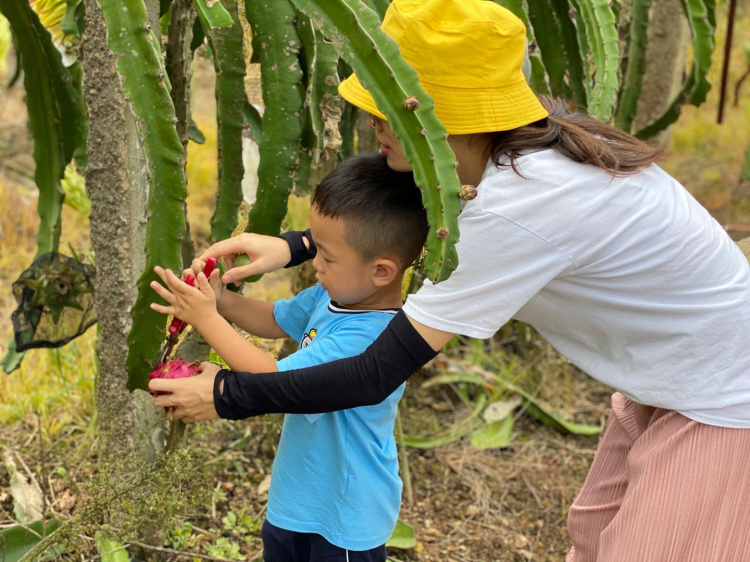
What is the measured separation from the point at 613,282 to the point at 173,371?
2.63 feet

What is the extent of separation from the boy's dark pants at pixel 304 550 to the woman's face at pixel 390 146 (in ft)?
2.41

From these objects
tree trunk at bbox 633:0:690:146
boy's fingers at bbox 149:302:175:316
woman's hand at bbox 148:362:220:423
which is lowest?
tree trunk at bbox 633:0:690:146

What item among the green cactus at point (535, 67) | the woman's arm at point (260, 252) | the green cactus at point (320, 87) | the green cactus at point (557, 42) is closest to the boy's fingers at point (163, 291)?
the woman's arm at point (260, 252)

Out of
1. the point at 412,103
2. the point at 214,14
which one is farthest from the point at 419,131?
the point at 214,14

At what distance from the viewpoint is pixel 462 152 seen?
1.56m

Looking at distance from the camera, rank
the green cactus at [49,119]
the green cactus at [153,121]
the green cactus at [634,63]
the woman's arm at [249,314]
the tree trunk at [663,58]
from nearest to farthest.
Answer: the green cactus at [153,121], the woman's arm at [249,314], the green cactus at [49,119], the green cactus at [634,63], the tree trunk at [663,58]

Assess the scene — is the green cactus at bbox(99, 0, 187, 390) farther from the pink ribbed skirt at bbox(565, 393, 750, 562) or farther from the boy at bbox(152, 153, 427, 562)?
the pink ribbed skirt at bbox(565, 393, 750, 562)

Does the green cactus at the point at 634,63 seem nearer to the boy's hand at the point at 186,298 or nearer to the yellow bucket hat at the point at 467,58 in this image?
the yellow bucket hat at the point at 467,58

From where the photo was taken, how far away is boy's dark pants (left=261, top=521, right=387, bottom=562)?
1690 mm

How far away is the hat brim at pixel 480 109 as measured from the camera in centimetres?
146

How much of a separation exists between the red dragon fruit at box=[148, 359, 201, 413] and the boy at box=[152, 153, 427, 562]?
0.42ft

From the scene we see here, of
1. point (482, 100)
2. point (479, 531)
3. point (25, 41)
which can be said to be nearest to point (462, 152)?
point (482, 100)

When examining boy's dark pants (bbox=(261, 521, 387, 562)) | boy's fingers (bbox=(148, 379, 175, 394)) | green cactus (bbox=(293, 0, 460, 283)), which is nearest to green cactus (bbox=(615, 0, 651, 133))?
green cactus (bbox=(293, 0, 460, 283))

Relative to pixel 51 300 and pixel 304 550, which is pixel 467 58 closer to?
→ pixel 304 550
